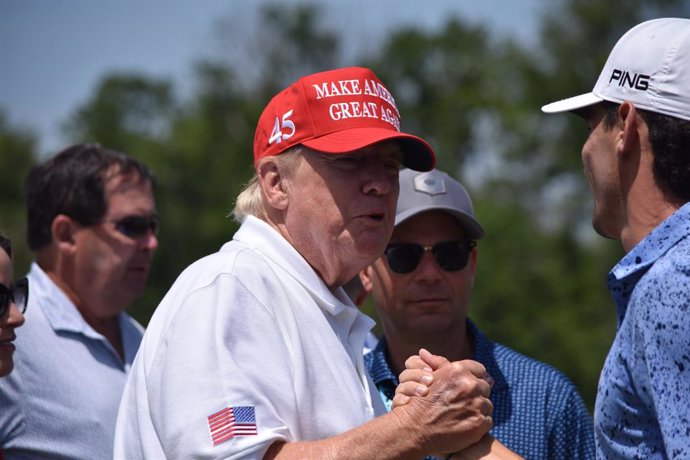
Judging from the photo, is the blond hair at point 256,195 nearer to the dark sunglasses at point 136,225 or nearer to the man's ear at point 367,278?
the man's ear at point 367,278

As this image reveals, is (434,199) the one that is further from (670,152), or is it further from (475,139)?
(475,139)

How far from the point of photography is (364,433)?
2680mm

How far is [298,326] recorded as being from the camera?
113 inches

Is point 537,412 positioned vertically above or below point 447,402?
below

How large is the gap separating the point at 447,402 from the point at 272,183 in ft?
2.86

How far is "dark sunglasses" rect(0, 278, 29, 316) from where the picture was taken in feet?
11.6

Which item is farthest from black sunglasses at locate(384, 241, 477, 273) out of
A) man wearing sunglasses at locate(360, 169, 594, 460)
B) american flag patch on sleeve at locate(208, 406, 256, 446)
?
american flag patch on sleeve at locate(208, 406, 256, 446)

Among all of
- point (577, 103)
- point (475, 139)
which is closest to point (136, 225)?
point (577, 103)

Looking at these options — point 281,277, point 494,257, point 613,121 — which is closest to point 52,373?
point 281,277

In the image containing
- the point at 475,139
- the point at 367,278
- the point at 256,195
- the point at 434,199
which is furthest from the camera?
the point at 475,139

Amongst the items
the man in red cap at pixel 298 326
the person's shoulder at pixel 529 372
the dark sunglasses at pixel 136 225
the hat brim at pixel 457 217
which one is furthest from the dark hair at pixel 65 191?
the person's shoulder at pixel 529 372

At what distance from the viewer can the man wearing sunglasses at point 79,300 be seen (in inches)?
156

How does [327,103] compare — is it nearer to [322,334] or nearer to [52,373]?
[322,334]

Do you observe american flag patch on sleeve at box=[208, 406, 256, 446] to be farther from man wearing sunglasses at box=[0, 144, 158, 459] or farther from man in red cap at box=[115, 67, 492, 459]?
man wearing sunglasses at box=[0, 144, 158, 459]
